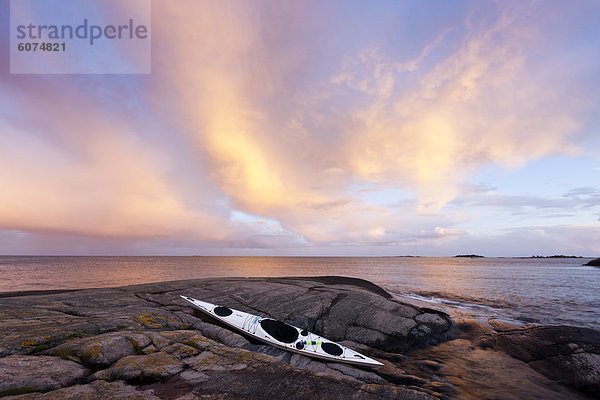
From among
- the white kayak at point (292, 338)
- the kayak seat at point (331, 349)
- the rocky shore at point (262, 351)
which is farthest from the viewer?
the kayak seat at point (331, 349)

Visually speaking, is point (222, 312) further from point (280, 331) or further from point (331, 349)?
point (331, 349)

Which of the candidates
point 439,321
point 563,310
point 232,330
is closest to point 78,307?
point 232,330

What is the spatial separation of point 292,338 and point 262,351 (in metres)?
1.47

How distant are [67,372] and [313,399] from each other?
6614 mm

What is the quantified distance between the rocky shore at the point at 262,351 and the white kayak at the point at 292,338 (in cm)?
39

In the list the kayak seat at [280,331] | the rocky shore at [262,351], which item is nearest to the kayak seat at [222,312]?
the rocky shore at [262,351]

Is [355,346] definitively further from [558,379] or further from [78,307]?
[78,307]

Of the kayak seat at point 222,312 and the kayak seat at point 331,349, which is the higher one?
the kayak seat at point 222,312

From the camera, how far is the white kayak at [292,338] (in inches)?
468

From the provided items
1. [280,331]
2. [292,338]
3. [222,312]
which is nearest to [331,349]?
[292,338]

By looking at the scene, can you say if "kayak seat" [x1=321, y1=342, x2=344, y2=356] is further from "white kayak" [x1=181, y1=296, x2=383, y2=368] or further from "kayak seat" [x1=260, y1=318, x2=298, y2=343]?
"kayak seat" [x1=260, y1=318, x2=298, y2=343]

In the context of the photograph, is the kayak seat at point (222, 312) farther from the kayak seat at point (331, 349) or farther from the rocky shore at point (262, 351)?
the kayak seat at point (331, 349)

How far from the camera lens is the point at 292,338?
42.6 ft

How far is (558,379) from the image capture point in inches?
482
